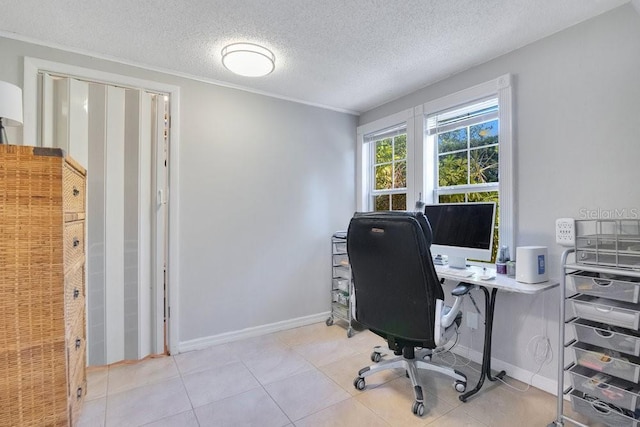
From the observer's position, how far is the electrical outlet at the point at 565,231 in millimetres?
1874

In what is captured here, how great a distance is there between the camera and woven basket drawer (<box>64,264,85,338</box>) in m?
1.36

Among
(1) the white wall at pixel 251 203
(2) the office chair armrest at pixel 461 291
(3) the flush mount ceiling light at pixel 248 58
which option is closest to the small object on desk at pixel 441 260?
(2) the office chair armrest at pixel 461 291

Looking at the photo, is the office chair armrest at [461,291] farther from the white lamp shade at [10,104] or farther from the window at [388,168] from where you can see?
the white lamp shade at [10,104]

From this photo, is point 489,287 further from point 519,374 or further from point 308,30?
point 308,30

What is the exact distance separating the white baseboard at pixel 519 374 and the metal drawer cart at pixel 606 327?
11.5 inches

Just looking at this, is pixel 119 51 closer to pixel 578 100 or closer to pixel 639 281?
pixel 578 100

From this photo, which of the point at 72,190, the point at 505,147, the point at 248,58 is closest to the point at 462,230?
the point at 505,147

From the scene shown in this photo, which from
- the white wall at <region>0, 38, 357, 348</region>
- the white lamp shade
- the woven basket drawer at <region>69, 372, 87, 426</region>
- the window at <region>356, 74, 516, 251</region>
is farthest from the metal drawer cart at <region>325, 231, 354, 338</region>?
the white lamp shade

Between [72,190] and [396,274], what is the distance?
1689 mm

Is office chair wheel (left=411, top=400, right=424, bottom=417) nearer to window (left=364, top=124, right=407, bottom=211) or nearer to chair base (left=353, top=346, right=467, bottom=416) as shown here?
chair base (left=353, top=346, right=467, bottom=416)

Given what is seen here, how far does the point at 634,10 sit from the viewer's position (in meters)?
1.71

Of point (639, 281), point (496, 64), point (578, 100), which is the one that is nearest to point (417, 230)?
point (639, 281)

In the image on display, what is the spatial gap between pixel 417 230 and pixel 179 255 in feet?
6.43

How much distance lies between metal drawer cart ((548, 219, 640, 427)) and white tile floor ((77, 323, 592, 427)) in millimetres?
315
